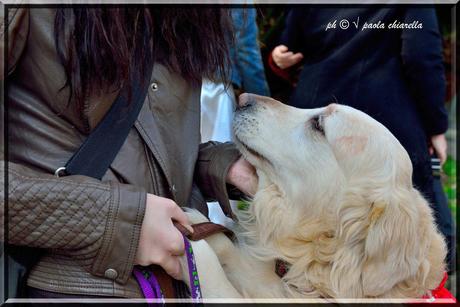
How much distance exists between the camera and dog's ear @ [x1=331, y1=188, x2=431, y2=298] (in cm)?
162

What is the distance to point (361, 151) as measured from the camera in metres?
1.83

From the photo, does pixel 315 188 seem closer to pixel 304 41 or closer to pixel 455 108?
pixel 304 41

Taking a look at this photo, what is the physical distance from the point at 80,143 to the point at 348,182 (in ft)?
2.98

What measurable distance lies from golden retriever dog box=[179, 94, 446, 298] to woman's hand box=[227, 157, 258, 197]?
3 centimetres

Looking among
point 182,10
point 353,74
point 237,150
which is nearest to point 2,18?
point 182,10

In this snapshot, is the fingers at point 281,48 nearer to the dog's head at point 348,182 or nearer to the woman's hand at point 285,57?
the woman's hand at point 285,57

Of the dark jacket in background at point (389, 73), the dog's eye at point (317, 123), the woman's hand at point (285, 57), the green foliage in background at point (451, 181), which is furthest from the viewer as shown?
the green foliage in background at point (451, 181)

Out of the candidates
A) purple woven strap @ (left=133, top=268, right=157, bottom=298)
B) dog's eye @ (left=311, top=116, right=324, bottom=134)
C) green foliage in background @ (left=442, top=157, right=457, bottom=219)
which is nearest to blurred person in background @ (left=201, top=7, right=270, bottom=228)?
dog's eye @ (left=311, top=116, right=324, bottom=134)

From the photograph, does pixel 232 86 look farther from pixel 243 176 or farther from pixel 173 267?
pixel 173 267

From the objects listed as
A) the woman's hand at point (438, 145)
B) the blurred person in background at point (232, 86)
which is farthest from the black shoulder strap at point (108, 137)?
the woman's hand at point (438, 145)

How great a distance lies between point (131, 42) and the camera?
146 centimetres

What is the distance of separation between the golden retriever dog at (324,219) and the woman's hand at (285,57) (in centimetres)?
153

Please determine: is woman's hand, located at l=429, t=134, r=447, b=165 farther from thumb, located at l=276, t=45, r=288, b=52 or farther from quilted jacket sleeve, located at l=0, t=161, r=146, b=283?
quilted jacket sleeve, located at l=0, t=161, r=146, b=283

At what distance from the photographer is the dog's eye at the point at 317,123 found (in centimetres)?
197
